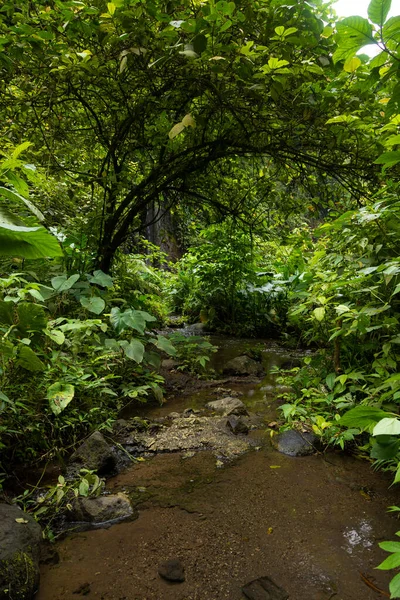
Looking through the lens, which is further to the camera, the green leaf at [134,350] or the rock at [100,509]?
the green leaf at [134,350]

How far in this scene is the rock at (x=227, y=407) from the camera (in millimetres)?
3059

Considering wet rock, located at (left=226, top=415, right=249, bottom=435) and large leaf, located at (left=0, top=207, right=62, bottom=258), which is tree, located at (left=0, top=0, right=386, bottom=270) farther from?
wet rock, located at (left=226, top=415, right=249, bottom=435)

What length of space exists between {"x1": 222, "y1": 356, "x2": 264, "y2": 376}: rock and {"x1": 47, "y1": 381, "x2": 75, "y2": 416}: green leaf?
8.46 ft

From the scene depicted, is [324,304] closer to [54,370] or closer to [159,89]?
[54,370]

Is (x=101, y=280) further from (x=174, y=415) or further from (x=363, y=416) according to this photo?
(x=363, y=416)

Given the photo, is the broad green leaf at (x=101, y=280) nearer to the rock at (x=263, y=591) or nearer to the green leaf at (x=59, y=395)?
the green leaf at (x=59, y=395)

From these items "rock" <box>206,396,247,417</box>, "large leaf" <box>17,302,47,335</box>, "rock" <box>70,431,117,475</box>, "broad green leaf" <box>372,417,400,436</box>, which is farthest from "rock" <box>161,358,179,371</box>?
"broad green leaf" <box>372,417,400,436</box>

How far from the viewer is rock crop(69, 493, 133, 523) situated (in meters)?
1.78

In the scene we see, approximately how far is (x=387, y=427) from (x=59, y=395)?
163cm

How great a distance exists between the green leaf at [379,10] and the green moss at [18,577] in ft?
6.84

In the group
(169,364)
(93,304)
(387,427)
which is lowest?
(169,364)

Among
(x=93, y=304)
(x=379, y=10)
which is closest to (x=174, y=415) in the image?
(x=93, y=304)

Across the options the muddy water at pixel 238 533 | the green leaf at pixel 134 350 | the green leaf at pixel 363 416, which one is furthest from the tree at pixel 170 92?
the muddy water at pixel 238 533

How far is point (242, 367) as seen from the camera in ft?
14.4
